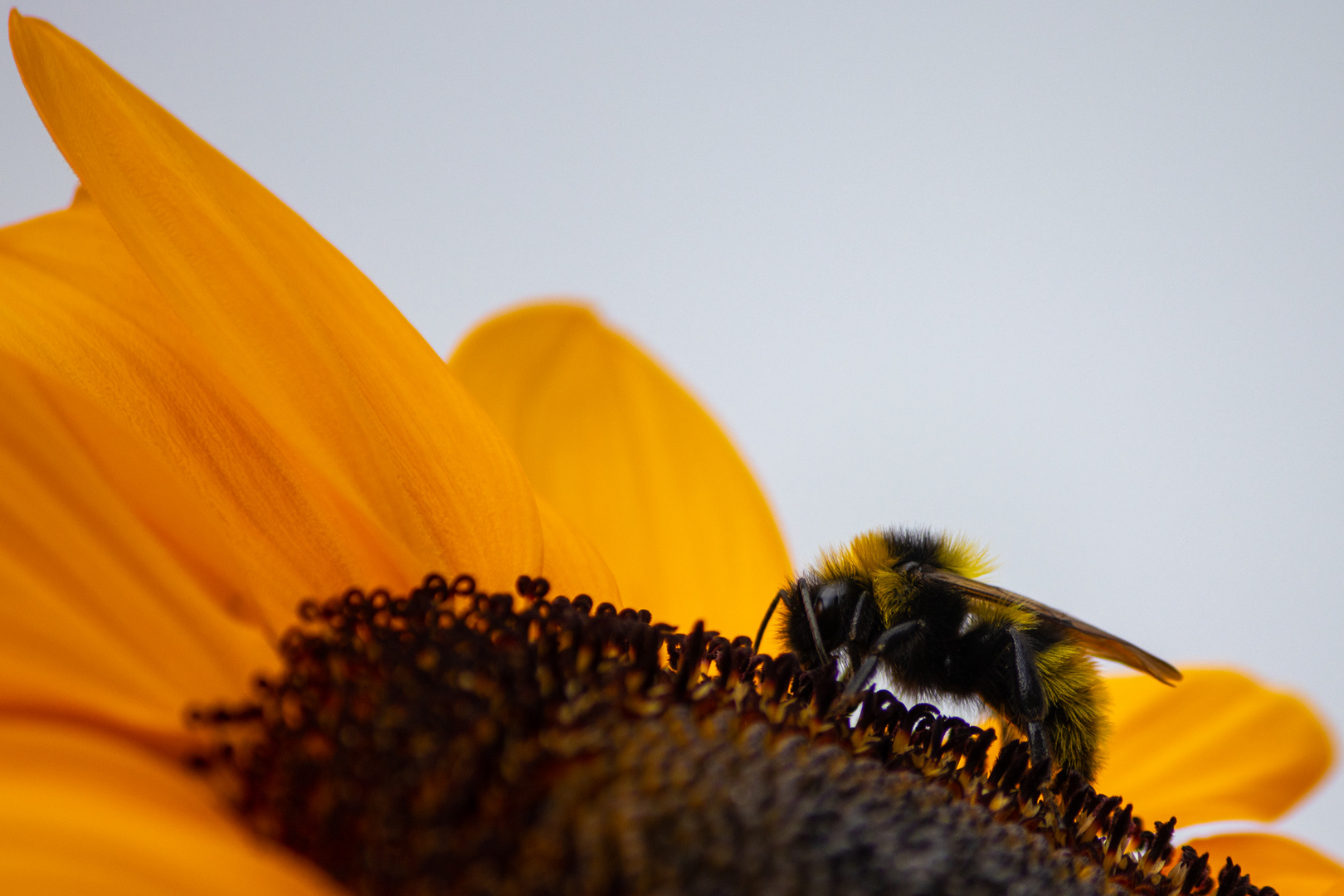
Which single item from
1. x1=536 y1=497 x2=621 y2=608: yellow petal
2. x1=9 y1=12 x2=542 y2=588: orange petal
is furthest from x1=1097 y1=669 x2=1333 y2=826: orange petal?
x1=9 y1=12 x2=542 y2=588: orange petal

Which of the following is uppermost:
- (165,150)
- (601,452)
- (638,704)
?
(601,452)

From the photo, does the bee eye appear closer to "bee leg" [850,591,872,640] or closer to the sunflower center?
"bee leg" [850,591,872,640]

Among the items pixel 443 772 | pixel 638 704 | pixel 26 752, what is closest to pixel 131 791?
pixel 26 752

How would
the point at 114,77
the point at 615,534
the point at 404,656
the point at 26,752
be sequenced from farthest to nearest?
the point at 615,534 → the point at 114,77 → the point at 404,656 → the point at 26,752

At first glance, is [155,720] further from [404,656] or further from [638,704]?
[638,704]

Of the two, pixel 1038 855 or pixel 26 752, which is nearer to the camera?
pixel 26 752

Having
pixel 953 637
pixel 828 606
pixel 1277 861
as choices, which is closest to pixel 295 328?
pixel 828 606

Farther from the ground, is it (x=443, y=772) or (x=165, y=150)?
(x=165, y=150)
